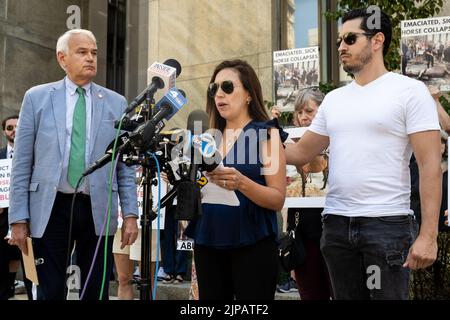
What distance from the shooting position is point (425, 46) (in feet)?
15.3

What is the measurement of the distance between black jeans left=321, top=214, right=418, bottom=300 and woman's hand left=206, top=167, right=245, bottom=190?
0.57 meters

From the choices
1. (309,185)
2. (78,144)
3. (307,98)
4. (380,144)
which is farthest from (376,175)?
(78,144)

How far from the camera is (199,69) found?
9.20 metres

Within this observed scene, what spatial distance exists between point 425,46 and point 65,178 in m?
2.98

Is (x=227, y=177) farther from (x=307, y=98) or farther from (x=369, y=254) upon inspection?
(x=307, y=98)

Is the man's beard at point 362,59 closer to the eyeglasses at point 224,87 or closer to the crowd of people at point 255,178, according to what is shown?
the crowd of people at point 255,178

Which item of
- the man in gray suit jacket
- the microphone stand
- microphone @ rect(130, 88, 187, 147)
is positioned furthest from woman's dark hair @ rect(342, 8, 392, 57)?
the man in gray suit jacket

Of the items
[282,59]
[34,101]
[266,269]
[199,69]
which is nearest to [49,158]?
[34,101]

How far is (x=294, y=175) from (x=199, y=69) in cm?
531

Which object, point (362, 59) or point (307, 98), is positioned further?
point (307, 98)

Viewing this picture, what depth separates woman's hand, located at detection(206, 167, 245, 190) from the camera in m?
2.53

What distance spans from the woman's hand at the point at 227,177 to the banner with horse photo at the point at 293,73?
110 inches

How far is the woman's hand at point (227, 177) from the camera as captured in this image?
99.6 inches

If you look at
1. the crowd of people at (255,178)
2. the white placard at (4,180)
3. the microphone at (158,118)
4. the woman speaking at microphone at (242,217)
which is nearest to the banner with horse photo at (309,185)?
the crowd of people at (255,178)
